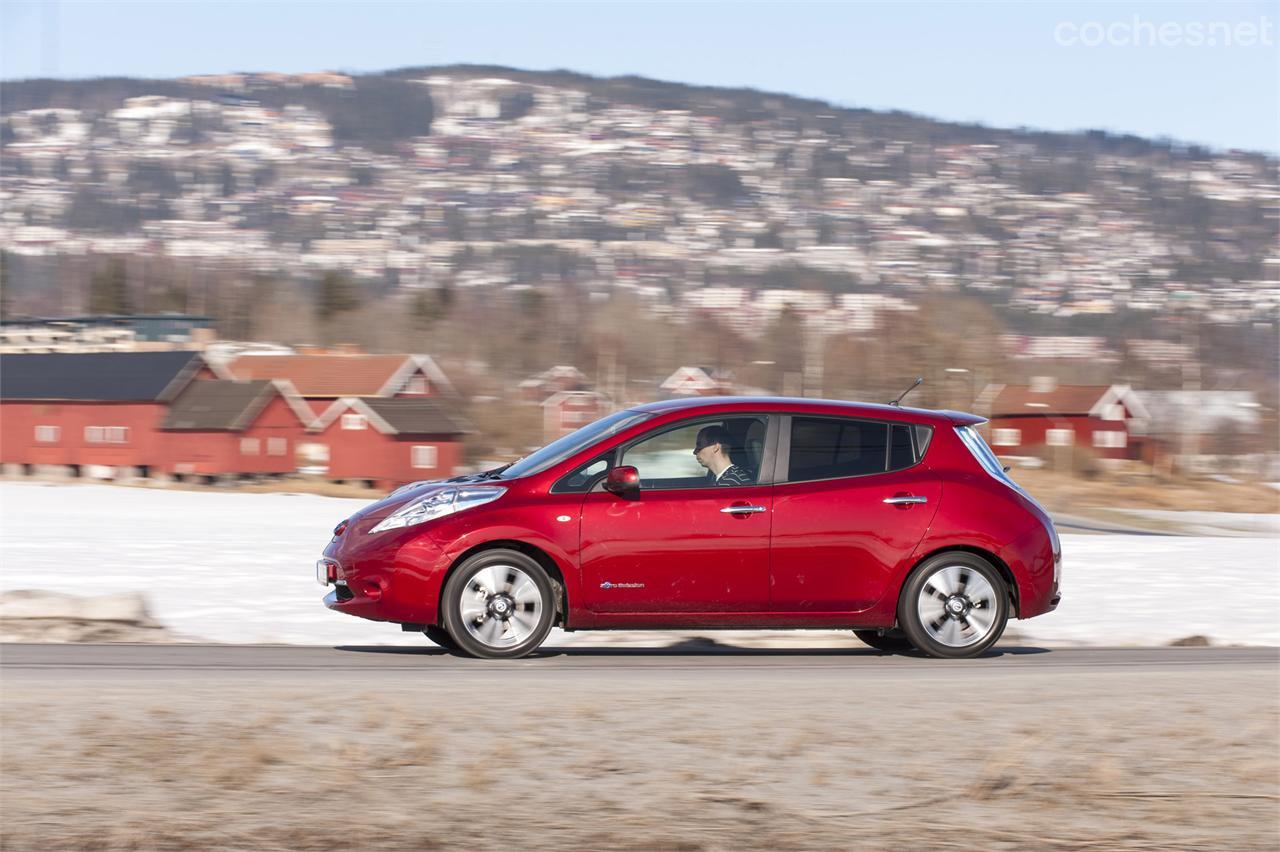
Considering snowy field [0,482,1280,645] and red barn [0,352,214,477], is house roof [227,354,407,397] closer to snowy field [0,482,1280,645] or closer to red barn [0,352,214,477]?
red barn [0,352,214,477]

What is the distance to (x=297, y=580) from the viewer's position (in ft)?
51.3

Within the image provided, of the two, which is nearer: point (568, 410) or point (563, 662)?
point (563, 662)

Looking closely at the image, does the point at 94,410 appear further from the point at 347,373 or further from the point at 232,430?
the point at 347,373

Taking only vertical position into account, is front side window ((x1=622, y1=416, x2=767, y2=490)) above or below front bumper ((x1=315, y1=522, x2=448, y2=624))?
above

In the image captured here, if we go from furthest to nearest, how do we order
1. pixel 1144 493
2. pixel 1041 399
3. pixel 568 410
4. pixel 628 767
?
pixel 1041 399 → pixel 568 410 → pixel 1144 493 → pixel 628 767

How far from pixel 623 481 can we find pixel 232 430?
73.3 metres

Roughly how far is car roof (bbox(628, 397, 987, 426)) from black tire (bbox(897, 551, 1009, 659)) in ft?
3.06

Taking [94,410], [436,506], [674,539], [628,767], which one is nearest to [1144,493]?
[94,410]

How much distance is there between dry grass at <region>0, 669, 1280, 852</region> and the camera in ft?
18.0

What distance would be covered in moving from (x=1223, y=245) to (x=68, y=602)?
141 metres

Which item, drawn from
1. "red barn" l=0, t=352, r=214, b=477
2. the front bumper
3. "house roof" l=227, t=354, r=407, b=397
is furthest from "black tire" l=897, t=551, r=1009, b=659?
"house roof" l=227, t=354, r=407, b=397

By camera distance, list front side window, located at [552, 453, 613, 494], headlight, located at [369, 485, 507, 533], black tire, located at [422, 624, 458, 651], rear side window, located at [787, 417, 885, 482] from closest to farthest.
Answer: headlight, located at [369, 485, 507, 533], front side window, located at [552, 453, 613, 494], rear side window, located at [787, 417, 885, 482], black tire, located at [422, 624, 458, 651]

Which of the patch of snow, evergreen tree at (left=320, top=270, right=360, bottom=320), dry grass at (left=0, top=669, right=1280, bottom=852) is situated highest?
evergreen tree at (left=320, top=270, right=360, bottom=320)

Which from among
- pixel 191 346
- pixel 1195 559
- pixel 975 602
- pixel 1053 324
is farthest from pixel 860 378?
pixel 975 602
